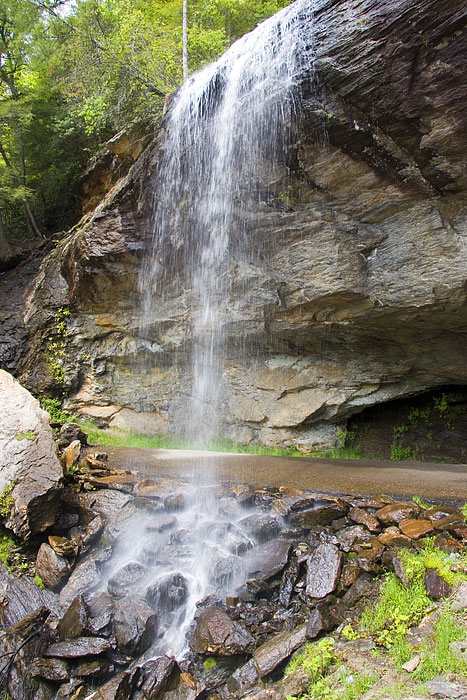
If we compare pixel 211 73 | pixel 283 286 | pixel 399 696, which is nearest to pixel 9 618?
pixel 399 696

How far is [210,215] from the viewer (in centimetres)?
828

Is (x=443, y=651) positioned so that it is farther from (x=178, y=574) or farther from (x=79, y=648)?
(x=79, y=648)

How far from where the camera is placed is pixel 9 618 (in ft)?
14.1

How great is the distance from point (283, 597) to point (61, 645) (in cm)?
204

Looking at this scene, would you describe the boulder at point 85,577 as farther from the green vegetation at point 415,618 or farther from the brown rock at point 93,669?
the green vegetation at point 415,618

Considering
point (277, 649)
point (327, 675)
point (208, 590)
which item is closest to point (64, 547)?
point (208, 590)

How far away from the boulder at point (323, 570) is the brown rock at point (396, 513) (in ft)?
2.26

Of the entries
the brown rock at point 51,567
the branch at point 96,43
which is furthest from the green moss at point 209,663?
the branch at point 96,43

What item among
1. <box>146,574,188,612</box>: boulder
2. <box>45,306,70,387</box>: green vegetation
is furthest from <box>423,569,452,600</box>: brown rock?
<box>45,306,70,387</box>: green vegetation

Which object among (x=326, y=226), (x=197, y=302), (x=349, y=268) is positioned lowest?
(x=197, y=302)

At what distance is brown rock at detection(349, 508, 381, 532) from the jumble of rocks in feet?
0.05

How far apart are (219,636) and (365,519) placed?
190 cm

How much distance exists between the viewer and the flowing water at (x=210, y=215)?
15.7ft

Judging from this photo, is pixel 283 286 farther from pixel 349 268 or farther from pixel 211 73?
pixel 211 73
